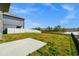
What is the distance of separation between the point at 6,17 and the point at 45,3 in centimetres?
105

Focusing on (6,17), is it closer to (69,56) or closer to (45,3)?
(45,3)

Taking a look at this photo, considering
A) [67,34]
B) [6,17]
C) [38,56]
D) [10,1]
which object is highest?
[10,1]

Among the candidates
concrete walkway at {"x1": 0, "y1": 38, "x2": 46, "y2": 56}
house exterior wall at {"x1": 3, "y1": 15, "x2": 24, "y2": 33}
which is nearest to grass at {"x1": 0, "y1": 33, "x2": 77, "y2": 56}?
concrete walkway at {"x1": 0, "y1": 38, "x2": 46, "y2": 56}

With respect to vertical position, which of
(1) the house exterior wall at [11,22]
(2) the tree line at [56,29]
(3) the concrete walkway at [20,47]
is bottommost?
(3) the concrete walkway at [20,47]

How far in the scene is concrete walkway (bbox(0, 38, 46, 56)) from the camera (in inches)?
237

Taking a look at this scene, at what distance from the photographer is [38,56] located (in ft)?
20.1

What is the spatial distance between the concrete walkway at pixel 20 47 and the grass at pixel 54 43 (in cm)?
10

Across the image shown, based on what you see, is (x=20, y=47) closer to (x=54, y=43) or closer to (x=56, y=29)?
(x=54, y=43)

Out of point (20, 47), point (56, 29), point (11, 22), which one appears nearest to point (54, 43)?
point (56, 29)

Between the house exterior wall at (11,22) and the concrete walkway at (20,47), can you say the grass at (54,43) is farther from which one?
the house exterior wall at (11,22)

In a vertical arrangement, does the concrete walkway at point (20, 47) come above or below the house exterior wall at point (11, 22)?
below

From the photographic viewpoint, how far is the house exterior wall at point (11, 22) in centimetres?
606


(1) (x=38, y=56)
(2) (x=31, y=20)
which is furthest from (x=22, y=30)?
(1) (x=38, y=56)

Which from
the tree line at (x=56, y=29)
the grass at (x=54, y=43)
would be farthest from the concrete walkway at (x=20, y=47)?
the tree line at (x=56, y=29)
